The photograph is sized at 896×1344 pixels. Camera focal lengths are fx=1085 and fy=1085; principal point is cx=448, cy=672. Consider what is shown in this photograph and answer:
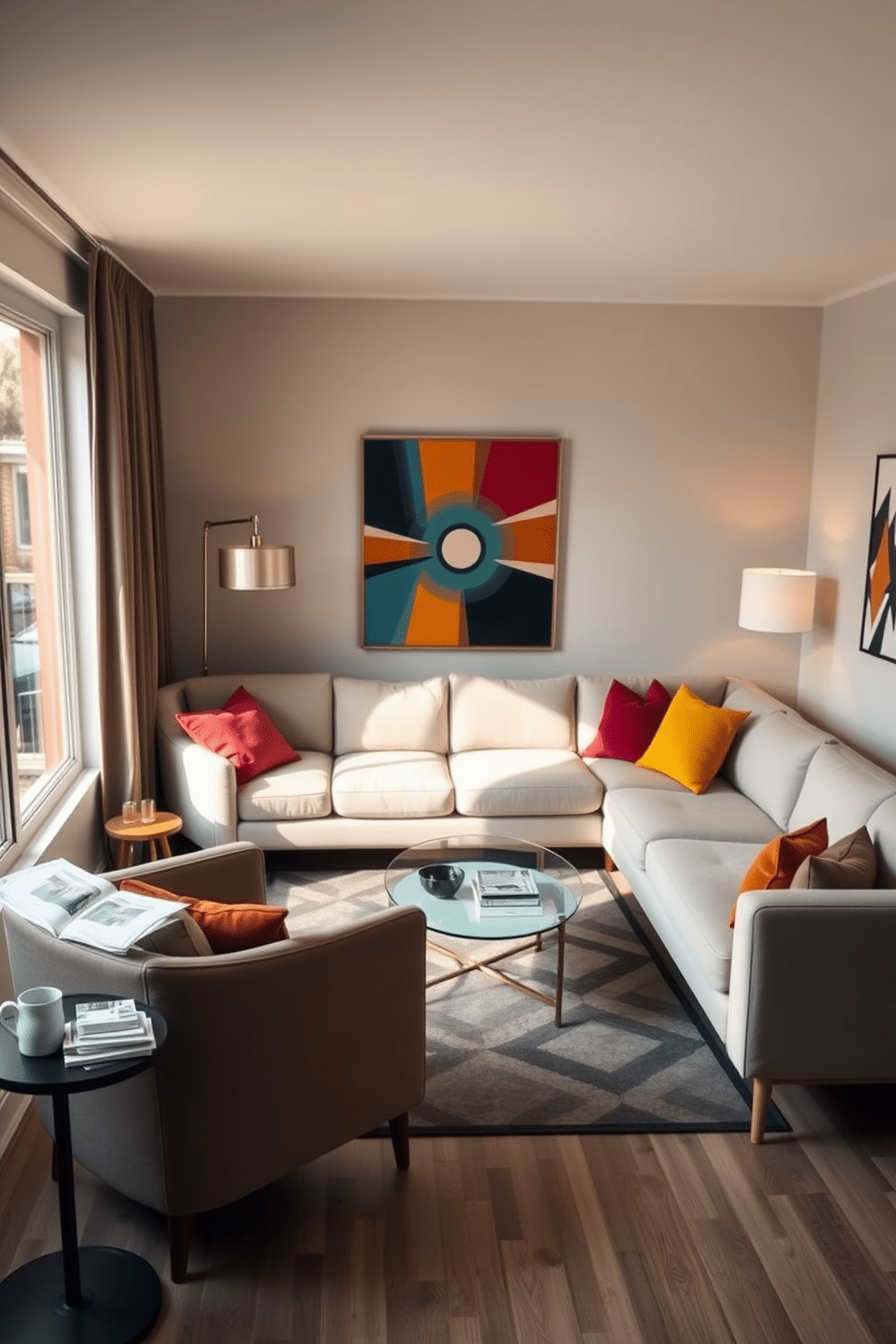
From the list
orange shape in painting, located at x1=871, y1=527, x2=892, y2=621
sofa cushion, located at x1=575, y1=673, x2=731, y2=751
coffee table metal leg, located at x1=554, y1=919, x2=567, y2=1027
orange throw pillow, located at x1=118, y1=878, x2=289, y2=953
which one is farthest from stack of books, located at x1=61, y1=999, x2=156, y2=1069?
orange shape in painting, located at x1=871, y1=527, x2=892, y2=621

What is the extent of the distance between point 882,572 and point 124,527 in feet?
10.5

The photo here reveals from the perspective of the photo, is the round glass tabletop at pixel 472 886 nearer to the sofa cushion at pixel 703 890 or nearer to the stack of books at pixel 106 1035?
the sofa cushion at pixel 703 890

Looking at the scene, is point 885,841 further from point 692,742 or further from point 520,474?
point 520,474

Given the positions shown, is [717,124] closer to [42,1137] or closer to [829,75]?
[829,75]

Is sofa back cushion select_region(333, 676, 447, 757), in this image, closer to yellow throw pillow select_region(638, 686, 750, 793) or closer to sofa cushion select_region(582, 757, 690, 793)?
sofa cushion select_region(582, 757, 690, 793)

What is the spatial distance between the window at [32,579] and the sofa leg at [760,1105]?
237 centimetres

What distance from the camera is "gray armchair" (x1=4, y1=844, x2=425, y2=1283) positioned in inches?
90.7

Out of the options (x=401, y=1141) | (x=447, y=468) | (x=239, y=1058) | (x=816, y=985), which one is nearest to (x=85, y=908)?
(x=239, y=1058)

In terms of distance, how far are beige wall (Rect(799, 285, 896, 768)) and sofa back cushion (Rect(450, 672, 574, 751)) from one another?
128 cm

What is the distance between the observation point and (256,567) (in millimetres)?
4801

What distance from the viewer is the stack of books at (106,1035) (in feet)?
6.84

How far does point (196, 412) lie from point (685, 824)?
10.1ft

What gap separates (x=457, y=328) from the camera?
17.5ft

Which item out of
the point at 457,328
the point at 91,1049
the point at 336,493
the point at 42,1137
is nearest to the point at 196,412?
the point at 336,493
